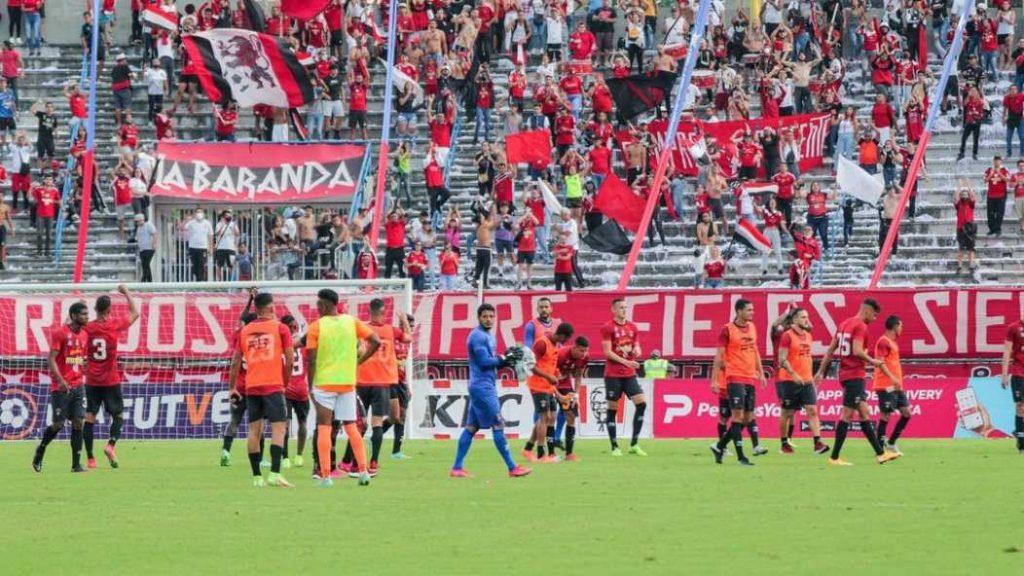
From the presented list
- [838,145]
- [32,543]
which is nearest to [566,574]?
[32,543]

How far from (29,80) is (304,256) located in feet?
36.2

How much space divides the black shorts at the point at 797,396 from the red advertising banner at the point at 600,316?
673cm

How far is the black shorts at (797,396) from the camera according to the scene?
27031 mm

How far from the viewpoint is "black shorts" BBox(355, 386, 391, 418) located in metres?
24.0

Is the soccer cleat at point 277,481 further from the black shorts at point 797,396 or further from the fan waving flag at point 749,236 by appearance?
the fan waving flag at point 749,236

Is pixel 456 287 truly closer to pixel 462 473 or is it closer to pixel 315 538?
pixel 462 473

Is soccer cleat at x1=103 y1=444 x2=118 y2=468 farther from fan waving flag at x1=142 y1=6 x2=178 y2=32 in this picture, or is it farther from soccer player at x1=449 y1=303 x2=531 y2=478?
fan waving flag at x1=142 y1=6 x2=178 y2=32

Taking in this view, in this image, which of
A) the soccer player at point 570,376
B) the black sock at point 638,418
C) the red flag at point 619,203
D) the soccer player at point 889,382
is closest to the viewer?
the soccer player at point 889,382

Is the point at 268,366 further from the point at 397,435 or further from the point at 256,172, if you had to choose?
the point at 256,172

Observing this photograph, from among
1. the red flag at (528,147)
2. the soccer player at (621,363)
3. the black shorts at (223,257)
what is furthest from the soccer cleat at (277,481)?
the red flag at (528,147)

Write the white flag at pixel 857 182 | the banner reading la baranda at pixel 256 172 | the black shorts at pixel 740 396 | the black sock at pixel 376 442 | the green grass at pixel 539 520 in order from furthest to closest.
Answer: the banner reading la baranda at pixel 256 172, the white flag at pixel 857 182, the black shorts at pixel 740 396, the black sock at pixel 376 442, the green grass at pixel 539 520

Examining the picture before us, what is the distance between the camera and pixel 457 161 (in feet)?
149

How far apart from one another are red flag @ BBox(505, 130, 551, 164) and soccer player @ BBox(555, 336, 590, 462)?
673 inches

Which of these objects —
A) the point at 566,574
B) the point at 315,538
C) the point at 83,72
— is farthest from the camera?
the point at 83,72
